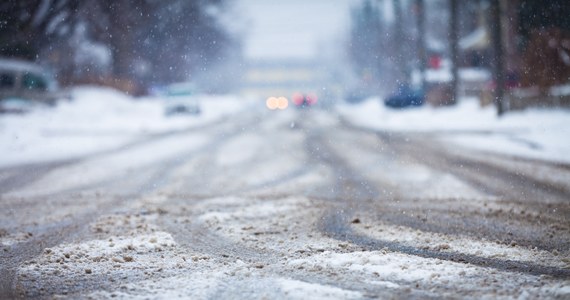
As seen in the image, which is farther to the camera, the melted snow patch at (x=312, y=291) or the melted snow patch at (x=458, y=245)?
the melted snow patch at (x=458, y=245)

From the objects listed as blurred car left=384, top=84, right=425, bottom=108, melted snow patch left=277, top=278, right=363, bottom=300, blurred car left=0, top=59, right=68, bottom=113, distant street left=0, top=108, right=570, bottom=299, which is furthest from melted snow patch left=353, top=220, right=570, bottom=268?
blurred car left=384, top=84, right=425, bottom=108

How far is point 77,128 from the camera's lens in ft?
75.6

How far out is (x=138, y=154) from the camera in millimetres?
13586

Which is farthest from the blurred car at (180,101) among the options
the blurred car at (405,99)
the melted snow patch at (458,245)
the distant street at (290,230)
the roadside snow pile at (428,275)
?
the roadside snow pile at (428,275)

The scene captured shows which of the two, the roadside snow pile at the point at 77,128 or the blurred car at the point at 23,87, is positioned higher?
the blurred car at the point at 23,87

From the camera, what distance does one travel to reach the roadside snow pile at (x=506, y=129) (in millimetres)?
12580

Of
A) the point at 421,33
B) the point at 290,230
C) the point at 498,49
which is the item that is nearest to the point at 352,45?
the point at 421,33

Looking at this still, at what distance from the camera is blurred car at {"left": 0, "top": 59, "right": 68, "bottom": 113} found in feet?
82.7

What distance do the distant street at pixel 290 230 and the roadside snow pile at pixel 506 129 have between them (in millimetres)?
1803

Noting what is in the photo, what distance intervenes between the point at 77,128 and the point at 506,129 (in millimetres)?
16523

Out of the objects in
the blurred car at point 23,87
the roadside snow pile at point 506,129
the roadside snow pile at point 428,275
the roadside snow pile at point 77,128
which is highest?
the blurred car at point 23,87

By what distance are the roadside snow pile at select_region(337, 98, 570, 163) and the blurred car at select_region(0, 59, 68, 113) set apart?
16935mm

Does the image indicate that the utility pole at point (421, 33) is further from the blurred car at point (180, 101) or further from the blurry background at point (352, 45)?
the blurred car at point (180, 101)

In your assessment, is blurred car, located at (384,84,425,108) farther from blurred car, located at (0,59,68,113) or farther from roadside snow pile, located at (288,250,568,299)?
roadside snow pile, located at (288,250,568,299)
